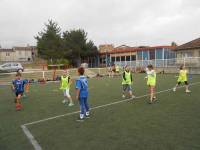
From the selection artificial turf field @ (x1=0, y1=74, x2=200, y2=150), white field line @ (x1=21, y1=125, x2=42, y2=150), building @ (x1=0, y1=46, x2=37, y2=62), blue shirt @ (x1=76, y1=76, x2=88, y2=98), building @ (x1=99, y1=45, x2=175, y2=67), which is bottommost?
white field line @ (x1=21, y1=125, x2=42, y2=150)

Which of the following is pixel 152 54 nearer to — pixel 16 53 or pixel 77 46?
pixel 77 46

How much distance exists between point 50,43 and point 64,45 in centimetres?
457

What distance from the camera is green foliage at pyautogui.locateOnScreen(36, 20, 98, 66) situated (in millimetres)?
58219

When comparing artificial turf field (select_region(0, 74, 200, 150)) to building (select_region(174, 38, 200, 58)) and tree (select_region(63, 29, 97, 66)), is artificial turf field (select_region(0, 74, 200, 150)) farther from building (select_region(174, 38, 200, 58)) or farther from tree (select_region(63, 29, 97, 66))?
tree (select_region(63, 29, 97, 66))

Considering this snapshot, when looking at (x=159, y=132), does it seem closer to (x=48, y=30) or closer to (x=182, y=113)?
(x=182, y=113)

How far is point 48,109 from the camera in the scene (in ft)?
40.6

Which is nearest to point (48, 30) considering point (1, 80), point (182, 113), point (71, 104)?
point (1, 80)

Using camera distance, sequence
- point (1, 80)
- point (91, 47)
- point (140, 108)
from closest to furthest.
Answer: point (140, 108) → point (1, 80) → point (91, 47)

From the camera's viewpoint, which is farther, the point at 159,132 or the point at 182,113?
the point at 182,113

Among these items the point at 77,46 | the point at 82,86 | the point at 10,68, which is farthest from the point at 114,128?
the point at 77,46

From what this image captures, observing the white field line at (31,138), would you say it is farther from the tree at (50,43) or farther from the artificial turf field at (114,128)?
the tree at (50,43)

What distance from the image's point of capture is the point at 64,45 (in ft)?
204

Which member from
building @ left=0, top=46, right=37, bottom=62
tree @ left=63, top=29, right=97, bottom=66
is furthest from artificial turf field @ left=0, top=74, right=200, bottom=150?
building @ left=0, top=46, right=37, bottom=62

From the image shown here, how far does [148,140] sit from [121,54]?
55.1 m
